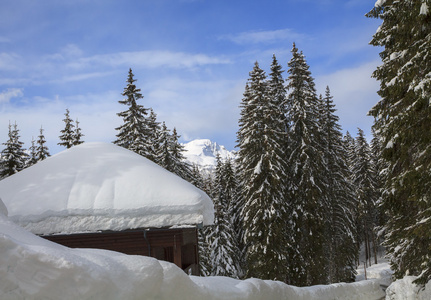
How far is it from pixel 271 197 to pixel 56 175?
54.0ft

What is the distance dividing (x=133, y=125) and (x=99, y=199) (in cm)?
1791

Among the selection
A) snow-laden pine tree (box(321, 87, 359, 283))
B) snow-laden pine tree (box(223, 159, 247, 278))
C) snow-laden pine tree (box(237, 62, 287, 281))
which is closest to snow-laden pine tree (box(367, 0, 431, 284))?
snow-laden pine tree (box(237, 62, 287, 281))

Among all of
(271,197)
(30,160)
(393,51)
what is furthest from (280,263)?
(30,160)

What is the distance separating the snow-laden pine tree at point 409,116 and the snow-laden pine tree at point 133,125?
17683 mm

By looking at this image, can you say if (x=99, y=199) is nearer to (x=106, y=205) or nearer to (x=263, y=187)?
(x=106, y=205)

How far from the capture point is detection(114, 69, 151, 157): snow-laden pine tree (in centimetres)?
2661

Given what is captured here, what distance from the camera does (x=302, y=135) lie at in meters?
26.4

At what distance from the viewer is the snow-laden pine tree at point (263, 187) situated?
23953mm

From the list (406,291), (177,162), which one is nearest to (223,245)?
(177,162)

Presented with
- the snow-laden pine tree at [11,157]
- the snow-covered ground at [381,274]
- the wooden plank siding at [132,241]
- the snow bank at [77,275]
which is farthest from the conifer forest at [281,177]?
the snow bank at [77,275]

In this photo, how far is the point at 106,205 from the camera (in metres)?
9.79

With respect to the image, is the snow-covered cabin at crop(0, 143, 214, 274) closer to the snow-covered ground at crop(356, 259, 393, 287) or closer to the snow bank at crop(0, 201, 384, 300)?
the snow bank at crop(0, 201, 384, 300)

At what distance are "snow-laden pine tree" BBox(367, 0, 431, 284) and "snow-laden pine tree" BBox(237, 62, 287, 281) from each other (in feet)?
36.3

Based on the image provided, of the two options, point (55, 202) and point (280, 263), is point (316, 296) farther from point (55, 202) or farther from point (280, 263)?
point (280, 263)
